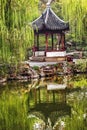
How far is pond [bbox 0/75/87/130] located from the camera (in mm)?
9777

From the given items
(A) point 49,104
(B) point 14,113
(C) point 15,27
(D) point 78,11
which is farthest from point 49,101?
(D) point 78,11

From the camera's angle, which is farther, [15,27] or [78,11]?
[78,11]

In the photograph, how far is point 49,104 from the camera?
1309cm

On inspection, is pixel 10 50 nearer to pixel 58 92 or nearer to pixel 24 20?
pixel 24 20

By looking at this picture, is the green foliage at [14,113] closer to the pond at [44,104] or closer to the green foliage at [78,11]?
the pond at [44,104]

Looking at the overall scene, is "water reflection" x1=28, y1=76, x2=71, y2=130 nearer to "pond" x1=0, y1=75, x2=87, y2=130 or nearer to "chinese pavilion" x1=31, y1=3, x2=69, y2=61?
"pond" x1=0, y1=75, x2=87, y2=130

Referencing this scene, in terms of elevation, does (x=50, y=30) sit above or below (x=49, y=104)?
above

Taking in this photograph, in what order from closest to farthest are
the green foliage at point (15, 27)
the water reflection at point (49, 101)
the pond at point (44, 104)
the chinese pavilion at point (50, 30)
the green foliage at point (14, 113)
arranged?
the green foliage at point (14, 113) → the pond at point (44, 104) → the water reflection at point (49, 101) → the green foliage at point (15, 27) → the chinese pavilion at point (50, 30)

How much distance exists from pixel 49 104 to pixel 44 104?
0.16 metres

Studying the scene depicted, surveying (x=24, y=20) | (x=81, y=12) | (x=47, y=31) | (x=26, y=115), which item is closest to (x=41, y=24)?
(x=47, y=31)

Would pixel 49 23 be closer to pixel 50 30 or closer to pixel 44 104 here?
pixel 50 30

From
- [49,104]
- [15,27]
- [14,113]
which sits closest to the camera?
[14,113]

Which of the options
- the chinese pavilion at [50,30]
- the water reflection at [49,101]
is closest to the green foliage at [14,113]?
the water reflection at [49,101]

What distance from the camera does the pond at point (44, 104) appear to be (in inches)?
385
